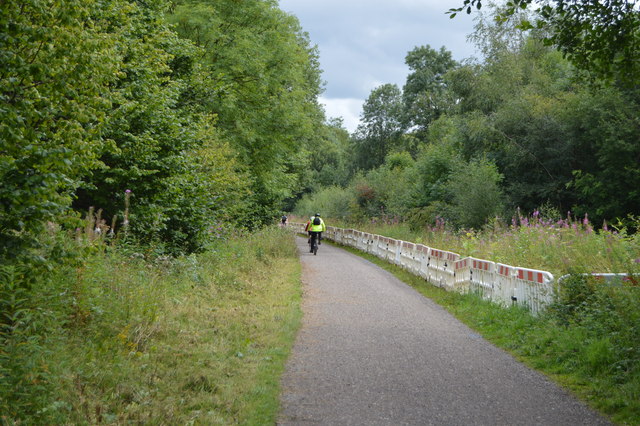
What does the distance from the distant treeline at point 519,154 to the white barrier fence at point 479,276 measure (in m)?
5.48

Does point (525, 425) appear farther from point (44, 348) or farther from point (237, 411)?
point (44, 348)

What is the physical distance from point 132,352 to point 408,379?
127 inches

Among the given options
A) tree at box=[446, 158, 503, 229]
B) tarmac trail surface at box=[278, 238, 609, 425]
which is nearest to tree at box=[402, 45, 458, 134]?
tree at box=[446, 158, 503, 229]

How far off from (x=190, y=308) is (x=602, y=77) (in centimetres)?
732

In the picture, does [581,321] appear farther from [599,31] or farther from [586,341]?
[599,31]

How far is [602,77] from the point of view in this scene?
8.43m

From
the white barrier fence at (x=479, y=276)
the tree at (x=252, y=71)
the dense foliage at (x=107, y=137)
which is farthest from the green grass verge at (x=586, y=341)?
the tree at (x=252, y=71)

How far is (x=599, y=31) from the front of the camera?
7723 mm

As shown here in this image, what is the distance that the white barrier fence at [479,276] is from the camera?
387 inches

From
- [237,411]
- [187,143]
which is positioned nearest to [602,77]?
[237,411]

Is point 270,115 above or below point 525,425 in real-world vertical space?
above

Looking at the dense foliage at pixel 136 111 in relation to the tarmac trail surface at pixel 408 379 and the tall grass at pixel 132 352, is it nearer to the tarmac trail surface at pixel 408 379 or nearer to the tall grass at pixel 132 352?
the tall grass at pixel 132 352

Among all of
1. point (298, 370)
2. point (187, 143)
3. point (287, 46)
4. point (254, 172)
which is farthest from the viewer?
point (254, 172)

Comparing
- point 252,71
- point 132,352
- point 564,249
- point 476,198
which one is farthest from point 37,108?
point 476,198
